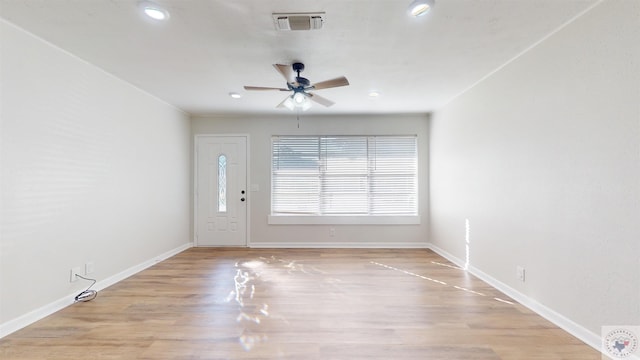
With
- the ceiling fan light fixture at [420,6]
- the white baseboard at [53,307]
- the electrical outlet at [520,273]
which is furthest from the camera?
the electrical outlet at [520,273]

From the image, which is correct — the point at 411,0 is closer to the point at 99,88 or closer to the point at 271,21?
the point at 271,21

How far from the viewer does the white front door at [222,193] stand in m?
5.21

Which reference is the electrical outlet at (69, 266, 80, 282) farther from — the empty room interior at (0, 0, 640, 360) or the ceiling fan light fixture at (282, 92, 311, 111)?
the ceiling fan light fixture at (282, 92, 311, 111)

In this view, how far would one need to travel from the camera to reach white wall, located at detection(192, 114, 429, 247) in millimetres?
5184

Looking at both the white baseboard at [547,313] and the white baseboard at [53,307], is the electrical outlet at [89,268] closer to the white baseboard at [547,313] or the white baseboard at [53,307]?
the white baseboard at [53,307]

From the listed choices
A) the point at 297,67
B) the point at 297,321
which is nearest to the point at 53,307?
the point at 297,321

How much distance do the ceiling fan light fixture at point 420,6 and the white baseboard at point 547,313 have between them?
2.60 m

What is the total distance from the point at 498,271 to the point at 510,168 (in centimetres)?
116

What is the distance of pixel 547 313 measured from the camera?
2.43 meters

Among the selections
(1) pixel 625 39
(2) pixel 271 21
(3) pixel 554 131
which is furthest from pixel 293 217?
(1) pixel 625 39

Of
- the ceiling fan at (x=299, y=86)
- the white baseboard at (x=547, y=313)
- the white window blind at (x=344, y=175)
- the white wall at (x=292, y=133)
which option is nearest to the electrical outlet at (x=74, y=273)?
the ceiling fan at (x=299, y=86)

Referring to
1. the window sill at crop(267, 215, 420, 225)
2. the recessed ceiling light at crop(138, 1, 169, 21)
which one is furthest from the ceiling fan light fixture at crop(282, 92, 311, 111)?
the window sill at crop(267, 215, 420, 225)

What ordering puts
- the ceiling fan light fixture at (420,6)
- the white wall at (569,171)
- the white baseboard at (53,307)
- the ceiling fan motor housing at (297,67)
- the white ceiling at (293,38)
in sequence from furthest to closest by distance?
the ceiling fan motor housing at (297,67) → the white baseboard at (53,307) → the white ceiling at (293,38) → the ceiling fan light fixture at (420,6) → the white wall at (569,171)

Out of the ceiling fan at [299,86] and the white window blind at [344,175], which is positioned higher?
the ceiling fan at [299,86]
